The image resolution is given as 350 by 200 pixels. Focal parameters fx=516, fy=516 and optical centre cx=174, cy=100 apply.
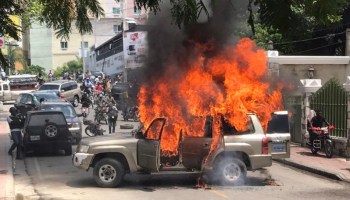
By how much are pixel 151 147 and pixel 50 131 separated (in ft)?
22.7

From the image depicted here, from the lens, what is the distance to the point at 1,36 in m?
2.93

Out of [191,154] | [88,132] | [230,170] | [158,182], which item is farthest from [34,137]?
[230,170]

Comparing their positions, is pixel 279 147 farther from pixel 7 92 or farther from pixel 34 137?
pixel 7 92

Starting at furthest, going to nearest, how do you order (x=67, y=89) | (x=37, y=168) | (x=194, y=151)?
(x=67, y=89), (x=37, y=168), (x=194, y=151)

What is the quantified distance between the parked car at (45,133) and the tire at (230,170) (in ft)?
22.7

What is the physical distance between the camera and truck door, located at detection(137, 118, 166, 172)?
10156 mm

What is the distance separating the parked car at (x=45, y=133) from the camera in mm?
16094

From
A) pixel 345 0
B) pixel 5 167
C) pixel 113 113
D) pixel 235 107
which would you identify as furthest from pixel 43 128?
pixel 345 0

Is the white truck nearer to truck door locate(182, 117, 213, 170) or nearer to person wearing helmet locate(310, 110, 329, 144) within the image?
person wearing helmet locate(310, 110, 329, 144)

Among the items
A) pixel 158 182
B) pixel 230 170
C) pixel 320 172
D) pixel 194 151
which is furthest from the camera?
pixel 320 172

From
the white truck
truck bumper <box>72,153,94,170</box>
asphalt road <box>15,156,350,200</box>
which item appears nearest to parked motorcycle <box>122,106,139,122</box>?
asphalt road <box>15,156,350,200</box>

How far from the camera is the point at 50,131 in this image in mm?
16219

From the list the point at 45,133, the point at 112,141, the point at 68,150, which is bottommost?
the point at 68,150

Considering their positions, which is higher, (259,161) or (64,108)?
(64,108)
